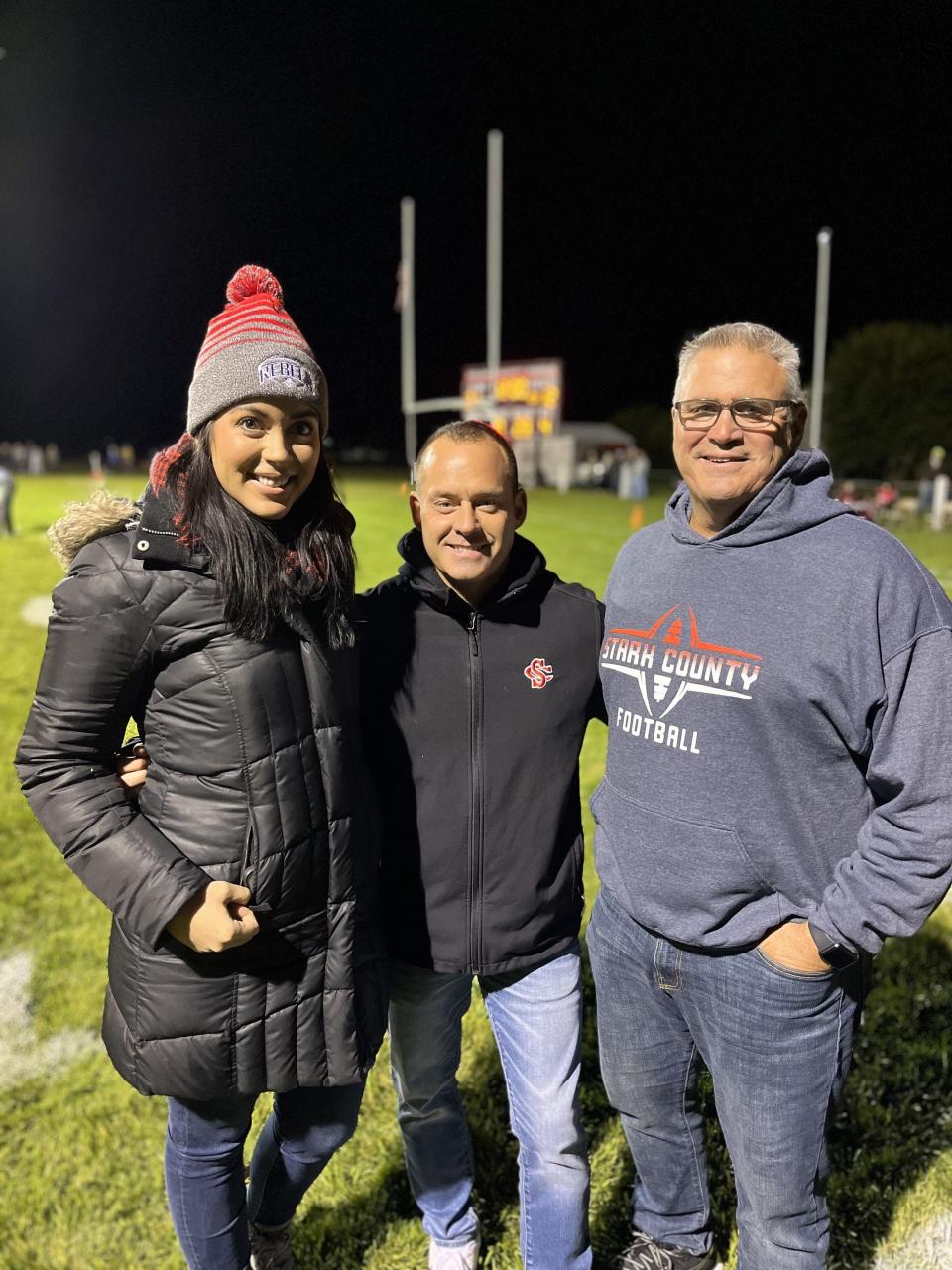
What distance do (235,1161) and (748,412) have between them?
73.0 inches

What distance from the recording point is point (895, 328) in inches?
1736

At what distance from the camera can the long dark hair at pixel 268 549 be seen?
158 centimetres

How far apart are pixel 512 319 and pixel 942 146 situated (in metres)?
28.6

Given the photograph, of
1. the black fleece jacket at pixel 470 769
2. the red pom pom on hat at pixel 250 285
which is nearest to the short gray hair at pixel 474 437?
the black fleece jacket at pixel 470 769

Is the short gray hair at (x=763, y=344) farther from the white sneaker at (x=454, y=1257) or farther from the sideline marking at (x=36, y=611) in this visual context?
the sideline marking at (x=36, y=611)

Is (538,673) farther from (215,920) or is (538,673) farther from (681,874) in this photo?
(215,920)

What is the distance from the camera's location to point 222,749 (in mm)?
1596

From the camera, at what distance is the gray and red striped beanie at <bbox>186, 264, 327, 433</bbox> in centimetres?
161

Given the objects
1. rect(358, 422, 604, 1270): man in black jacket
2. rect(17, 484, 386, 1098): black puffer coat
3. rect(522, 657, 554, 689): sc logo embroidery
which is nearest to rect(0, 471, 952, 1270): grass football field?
rect(358, 422, 604, 1270): man in black jacket

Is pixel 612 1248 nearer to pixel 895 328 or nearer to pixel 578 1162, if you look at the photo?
pixel 578 1162

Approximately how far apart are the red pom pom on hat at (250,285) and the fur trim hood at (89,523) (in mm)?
451

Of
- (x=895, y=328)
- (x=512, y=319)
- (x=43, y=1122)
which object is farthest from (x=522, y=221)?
(x=43, y=1122)

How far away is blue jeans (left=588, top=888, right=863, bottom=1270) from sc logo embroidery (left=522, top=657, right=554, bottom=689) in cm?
53

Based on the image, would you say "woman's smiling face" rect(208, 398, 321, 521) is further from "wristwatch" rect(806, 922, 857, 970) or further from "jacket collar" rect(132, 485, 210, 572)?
"wristwatch" rect(806, 922, 857, 970)
